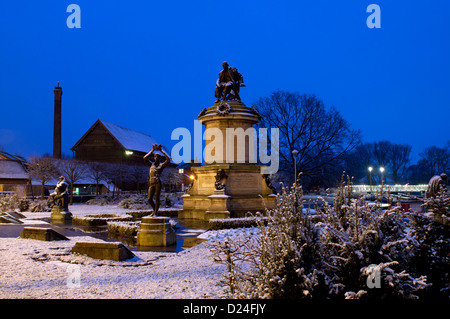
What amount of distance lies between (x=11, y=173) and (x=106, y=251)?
142ft

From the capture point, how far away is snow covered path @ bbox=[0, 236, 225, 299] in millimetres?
5078

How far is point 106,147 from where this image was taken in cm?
5278

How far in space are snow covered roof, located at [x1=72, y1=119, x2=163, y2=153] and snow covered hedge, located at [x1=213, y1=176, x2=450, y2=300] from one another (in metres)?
50.8

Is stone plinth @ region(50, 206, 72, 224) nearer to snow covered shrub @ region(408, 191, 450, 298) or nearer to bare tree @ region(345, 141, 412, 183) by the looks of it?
snow covered shrub @ region(408, 191, 450, 298)

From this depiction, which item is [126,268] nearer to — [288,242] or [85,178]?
[288,242]

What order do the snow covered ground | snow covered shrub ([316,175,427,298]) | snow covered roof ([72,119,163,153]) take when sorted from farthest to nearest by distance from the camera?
snow covered roof ([72,119,163,153]) < the snow covered ground < snow covered shrub ([316,175,427,298])

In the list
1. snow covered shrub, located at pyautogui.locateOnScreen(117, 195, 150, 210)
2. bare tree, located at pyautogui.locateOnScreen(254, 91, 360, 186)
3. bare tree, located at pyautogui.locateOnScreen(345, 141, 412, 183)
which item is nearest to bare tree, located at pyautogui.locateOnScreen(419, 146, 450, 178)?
bare tree, located at pyautogui.locateOnScreen(345, 141, 412, 183)

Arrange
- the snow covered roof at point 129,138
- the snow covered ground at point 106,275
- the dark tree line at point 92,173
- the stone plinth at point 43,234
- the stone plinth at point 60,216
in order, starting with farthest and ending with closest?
the snow covered roof at point 129,138
the dark tree line at point 92,173
the stone plinth at point 60,216
the stone plinth at point 43,234
the snow covered ground at point 106,275

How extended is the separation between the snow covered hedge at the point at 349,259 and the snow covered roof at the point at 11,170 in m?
47.1

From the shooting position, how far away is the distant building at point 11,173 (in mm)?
41594

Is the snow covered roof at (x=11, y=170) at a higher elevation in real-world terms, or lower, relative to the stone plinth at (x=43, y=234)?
higher

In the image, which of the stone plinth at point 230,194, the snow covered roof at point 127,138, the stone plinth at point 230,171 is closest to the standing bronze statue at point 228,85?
the stone plinth at point 230,171

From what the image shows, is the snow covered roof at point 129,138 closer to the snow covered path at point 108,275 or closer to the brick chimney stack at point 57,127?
the brick chimney stack at point 57,127

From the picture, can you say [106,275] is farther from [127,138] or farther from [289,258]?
[127,138]
